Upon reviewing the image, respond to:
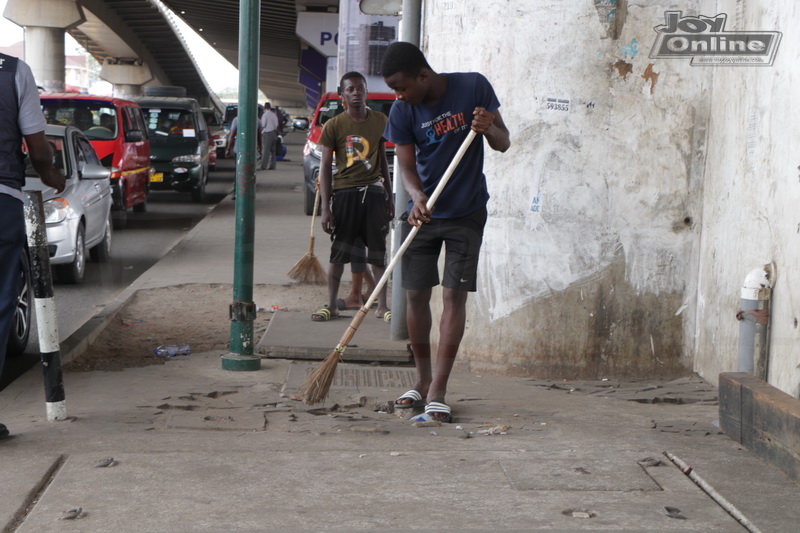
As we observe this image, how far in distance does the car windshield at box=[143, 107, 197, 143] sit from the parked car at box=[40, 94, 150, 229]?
3.50 m

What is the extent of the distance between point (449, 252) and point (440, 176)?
39 centimetres

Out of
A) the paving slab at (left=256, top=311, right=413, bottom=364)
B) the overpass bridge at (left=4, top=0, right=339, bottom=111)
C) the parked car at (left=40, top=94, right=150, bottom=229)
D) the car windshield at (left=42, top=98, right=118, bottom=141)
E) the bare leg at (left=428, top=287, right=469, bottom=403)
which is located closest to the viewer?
the bare leg at (left=428, top=287, right=469, bottom=403)

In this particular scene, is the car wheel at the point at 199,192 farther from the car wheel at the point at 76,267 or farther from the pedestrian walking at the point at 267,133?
the car wheel at the point at 76,267

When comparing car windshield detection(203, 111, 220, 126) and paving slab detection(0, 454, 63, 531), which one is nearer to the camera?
paving slab detection(0, 454, 63, 531)

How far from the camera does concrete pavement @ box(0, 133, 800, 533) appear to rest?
3758mm

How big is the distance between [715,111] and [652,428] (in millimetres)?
2068

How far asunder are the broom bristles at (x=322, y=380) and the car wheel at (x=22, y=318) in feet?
9.08

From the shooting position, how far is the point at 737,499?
13.0 ft

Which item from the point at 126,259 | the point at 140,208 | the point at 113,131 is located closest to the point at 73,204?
the point at 126,259

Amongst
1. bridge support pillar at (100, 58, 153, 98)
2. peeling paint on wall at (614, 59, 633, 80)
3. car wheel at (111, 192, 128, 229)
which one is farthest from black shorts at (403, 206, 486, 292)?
bridge support pillar at (100, 58, 153, 98)

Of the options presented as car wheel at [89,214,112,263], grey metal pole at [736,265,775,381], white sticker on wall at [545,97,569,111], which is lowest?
car wheel at [89,214,112,263]

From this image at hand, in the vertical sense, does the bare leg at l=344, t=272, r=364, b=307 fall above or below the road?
above

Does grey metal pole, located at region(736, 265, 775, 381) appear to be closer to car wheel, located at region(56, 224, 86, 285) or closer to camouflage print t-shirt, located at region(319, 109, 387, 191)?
camouflage print t-shirt, located at region(319, 109, 387, 191)

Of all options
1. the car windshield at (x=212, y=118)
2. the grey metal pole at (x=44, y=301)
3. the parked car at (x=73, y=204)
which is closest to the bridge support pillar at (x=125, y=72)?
the car windshield at (x=212, y=118)
